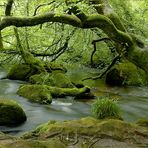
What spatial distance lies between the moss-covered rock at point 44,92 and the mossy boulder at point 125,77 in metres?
4.44

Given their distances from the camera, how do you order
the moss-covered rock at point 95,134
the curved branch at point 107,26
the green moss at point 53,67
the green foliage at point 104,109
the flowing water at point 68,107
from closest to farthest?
1. the moss-covered rock at point 95,134
2. the curved branch at point 107,26
3. the green foliage at point 104,109
4. the flowing water at point 68,107
5. the green moss at point 53,67

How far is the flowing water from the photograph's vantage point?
1175cm

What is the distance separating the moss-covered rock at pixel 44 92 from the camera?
1420 cm

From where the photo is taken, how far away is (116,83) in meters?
19.5

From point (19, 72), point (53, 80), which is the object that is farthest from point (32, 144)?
point (19, 72)

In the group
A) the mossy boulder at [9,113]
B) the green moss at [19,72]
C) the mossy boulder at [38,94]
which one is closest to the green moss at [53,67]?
the green moss at [19,72]

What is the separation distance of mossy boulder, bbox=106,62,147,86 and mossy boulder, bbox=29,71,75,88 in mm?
3302

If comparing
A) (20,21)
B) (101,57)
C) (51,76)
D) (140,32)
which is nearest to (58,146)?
(20,21)

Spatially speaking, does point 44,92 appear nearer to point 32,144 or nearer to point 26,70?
point 26,70

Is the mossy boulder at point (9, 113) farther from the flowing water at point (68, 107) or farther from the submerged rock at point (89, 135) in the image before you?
the submerged rock at point (89, 135)

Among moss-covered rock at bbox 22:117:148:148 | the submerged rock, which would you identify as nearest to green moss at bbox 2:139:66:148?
the submerged rock

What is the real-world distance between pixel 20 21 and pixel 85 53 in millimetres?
11515

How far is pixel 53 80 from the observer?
17344mm

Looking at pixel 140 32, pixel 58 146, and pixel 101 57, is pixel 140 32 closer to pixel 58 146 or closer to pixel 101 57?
pixel 101 57
